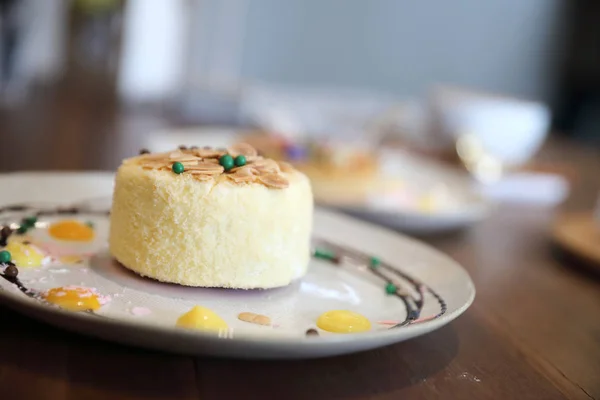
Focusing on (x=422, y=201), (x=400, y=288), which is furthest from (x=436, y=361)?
(x=422, y=201)

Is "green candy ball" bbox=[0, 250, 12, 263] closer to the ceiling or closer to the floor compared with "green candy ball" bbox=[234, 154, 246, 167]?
closer to the floor

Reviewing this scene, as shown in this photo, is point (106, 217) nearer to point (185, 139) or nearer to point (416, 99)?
point (185, 139)

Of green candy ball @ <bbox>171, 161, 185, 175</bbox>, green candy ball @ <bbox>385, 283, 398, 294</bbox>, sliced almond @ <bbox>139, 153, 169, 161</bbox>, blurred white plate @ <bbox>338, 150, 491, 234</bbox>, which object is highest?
green candy ball @ <bbox>171, 161, 185, 175</bbox>

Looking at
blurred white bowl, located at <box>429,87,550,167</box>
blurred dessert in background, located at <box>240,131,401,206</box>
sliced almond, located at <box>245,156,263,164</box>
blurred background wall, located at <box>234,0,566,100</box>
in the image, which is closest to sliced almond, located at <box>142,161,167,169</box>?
sliced almond, located at <box>245,156,263,164</box>

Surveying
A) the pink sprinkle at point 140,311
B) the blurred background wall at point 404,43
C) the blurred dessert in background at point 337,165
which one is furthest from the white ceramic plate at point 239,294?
the blurred background wall at point 404,43

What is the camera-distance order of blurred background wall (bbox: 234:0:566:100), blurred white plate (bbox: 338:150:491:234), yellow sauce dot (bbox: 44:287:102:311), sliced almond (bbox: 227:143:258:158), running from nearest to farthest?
1. yellow sauce dot (bbox: 44:287:102:311)
2. sliced almond (bbox: 227:143:258:158)
3. blurred white plate (bbox: 338:150:491:234)
4. blurred background wall (bbox: 234:0:566:100)

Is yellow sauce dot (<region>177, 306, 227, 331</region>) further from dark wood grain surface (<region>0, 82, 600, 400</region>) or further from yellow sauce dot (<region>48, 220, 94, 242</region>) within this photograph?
yellow sauce dot (<region>48, 220, 94, 242</region>)

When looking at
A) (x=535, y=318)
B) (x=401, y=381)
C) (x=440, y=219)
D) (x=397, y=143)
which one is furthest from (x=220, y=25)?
(x=401, y=381)

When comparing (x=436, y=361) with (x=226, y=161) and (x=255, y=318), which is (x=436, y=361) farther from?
(x=226, y=161)
